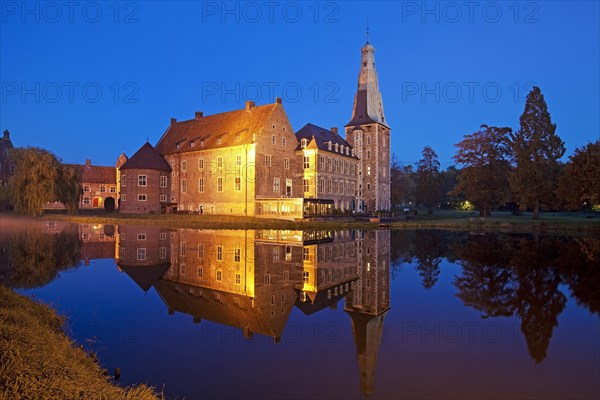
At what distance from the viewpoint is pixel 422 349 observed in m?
7.63

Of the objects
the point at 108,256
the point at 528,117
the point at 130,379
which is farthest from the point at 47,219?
the point at 528,117

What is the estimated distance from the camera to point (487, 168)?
54.8 metres

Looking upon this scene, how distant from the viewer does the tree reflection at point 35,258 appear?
43.1 feet

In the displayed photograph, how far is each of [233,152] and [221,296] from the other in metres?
38.5

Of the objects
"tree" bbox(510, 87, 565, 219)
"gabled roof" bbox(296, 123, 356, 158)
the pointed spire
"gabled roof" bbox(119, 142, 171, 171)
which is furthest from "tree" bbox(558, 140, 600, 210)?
"gabled roof" bbox(119, 142, 171, 171)

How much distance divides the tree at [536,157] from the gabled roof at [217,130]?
99.2 feet

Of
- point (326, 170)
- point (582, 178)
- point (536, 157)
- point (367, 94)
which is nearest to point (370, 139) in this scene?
point (367, 94)

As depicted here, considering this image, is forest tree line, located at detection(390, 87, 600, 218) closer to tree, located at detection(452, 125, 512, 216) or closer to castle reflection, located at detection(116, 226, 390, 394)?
tree, located at detection(452, 125, 512, 216)

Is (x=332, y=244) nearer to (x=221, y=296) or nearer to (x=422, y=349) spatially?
(x=221, y=296)

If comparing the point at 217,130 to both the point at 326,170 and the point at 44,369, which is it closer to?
the point at 326,170

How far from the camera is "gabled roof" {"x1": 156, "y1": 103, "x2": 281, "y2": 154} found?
4847cm

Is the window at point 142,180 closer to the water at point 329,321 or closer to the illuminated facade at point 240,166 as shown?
the illuminated facade at point 240,166

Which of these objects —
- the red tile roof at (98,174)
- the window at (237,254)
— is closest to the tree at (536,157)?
the window at (237,254)

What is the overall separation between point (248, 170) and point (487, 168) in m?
33.1
